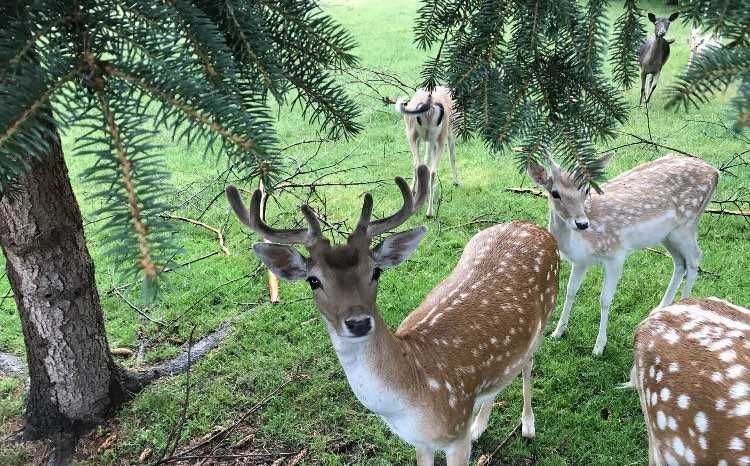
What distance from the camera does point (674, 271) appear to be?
499 centimetres

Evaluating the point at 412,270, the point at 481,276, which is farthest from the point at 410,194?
the point at 412,270

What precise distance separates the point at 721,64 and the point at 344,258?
166 centimetres

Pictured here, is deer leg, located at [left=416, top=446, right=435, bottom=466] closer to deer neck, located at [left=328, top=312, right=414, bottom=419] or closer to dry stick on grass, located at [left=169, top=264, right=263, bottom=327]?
deer neck, located at [left=328, top=312, right=414, bottom=419]

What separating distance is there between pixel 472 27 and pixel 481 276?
1.97 metres

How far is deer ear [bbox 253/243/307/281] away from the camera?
2.60 m

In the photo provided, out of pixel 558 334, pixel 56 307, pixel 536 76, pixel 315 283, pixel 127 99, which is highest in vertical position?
pixel 127 99

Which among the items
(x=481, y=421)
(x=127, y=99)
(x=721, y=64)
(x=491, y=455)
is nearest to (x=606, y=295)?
(x=481, y=421)

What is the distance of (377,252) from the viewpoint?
2713mm

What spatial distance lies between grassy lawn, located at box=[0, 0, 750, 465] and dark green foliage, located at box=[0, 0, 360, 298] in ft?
3.71

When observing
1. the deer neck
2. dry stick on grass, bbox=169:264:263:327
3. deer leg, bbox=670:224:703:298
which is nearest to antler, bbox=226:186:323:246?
the deer neck

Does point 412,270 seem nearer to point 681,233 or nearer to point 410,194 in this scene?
point 681,233

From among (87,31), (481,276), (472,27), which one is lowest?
(481,276)

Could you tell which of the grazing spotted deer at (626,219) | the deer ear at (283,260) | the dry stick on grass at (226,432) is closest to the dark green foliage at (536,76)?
the deer ear at (283,260)

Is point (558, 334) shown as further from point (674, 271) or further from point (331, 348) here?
point (331, 348)
